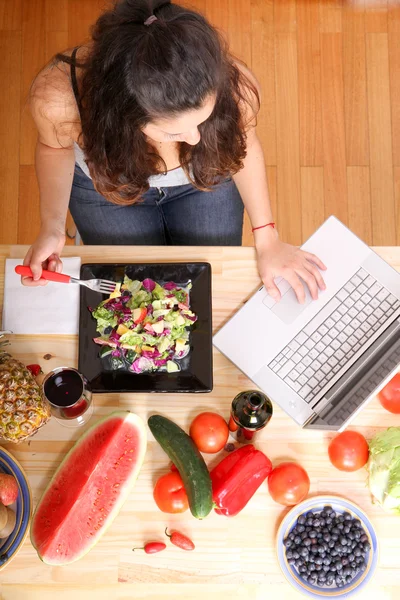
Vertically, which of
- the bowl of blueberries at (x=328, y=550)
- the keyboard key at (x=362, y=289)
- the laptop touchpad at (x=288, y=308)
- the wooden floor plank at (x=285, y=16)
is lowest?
the bowl of blueberries at (x=328, y=550)

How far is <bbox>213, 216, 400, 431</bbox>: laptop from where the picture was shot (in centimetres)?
127

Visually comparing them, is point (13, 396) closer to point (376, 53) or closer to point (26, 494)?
point (26, 494)

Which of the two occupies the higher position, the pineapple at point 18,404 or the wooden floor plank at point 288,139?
the wooden floor plank at point 288,139

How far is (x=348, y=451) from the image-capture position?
1.20m

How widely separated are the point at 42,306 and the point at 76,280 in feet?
0.40

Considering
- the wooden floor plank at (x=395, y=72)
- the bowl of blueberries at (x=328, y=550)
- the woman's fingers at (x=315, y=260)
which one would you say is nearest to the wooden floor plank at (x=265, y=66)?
the wooden floor plank at (x=395, y=72)

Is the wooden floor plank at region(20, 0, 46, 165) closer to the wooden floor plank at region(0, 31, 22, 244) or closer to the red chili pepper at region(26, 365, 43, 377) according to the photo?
the wooden floor plank at region(0, 31, 22, 244)

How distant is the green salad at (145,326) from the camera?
1.24 m

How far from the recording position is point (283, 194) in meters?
2.22

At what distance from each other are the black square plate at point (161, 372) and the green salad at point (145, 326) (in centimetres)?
2

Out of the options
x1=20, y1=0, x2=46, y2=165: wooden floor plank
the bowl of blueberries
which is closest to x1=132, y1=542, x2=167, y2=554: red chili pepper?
the bowl of blueberries

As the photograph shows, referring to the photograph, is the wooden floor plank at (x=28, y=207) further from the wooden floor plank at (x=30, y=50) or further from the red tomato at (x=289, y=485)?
the red tomato at (x=289, y=485)

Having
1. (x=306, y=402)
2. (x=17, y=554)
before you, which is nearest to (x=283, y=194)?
(x=306, y=402)

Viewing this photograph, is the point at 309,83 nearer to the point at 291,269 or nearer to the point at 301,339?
the point at 291,269
